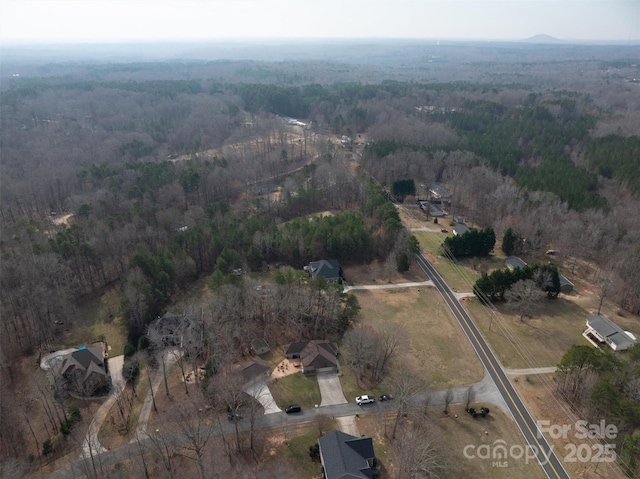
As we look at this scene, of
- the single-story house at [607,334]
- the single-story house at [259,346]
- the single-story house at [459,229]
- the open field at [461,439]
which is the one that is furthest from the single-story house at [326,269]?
the single-story house at [607,334]

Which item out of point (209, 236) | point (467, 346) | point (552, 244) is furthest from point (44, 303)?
point (552, 244)

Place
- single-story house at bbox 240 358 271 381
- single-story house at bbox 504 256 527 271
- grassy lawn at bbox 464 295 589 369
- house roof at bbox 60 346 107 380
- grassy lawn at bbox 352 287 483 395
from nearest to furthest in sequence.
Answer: single-story house at bbox 240 358 271 381, house roof at bbox 60 346 107 380, grassy lawn at bbox 352 287 483 395, grassy lawn at bbox 464 295 589 369, single-story house at bbox 504 256 527 271

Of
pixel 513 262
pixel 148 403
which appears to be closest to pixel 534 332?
pixel 513 262

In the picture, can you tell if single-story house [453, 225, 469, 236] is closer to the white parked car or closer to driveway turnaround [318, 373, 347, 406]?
driveway turnaround [318, 373, 347, 406]

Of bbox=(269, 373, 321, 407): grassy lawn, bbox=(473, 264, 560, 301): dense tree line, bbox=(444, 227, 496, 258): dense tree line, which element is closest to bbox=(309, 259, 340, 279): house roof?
bbox=(269, 373, 321, 407): grassy lawn

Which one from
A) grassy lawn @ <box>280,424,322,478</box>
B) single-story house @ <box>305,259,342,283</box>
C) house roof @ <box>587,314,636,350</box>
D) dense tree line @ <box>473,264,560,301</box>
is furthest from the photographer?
single-story house @ <box>305,259,342,283</box>

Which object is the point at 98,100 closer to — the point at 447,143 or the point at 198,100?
the point at 198,100

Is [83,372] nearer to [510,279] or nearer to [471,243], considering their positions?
[510,279]
